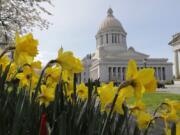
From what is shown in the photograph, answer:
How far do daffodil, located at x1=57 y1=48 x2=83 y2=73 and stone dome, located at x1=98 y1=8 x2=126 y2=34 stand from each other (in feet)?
258

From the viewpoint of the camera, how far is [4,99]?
1.51m

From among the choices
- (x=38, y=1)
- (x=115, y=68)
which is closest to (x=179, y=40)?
(x=115, y=68)

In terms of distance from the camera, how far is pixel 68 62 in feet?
4.25

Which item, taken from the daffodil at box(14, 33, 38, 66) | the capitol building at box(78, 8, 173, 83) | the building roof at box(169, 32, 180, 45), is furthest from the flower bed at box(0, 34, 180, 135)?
the capitol building at box(78, 8, 173, 83)

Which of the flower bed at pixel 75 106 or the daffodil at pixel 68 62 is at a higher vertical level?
the daffodil at pixel 68 62

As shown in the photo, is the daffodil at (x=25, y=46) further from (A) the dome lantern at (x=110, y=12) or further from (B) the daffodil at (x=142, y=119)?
(A) the dome lantern at (x=110, y=12)

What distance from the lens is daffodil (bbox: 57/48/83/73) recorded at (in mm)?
1289

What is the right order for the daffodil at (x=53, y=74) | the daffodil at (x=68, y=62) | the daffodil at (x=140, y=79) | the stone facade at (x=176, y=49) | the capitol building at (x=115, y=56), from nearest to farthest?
the daffodil at (x=140, y=79), the daffodil at (x=68, y=62), the daffodil at (x=53, y=74), the stone facade at (x=176, y=49), the capitol building at (x=115, y=56)

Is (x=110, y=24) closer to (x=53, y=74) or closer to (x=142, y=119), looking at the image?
(x=53, y=74)

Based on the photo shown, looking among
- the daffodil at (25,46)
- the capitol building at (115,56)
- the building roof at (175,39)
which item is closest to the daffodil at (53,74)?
the daffodil at (25,46)

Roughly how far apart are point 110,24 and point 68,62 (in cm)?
8029

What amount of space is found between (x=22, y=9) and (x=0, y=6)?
1.81 m

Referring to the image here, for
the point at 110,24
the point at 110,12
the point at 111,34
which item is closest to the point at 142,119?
the point at 111,34

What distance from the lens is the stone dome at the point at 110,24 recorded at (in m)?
79.8
